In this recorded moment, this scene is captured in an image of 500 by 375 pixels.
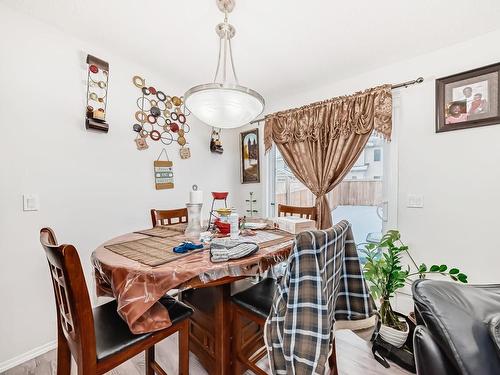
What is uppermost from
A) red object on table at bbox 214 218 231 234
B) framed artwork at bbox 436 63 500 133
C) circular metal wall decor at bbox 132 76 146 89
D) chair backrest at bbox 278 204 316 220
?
circular metal wall decor at bbox 132 76 146 89

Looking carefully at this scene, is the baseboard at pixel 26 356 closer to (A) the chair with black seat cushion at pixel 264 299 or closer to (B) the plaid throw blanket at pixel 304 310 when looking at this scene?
(A) the chair with black seat cushion at pixel 264 299

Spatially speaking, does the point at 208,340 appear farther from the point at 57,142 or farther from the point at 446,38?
the point at 446,38

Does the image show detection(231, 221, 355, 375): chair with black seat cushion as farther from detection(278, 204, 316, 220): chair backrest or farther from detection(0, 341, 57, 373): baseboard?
detection(0, 341, 57, 373): baseboard

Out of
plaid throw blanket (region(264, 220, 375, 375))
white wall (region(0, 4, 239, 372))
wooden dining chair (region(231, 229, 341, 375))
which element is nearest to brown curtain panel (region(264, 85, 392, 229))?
wooden dining chair (region(231, 229, 341, 375))

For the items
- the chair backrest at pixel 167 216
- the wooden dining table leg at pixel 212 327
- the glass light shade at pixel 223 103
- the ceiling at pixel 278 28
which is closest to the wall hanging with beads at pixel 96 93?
the ceiling at pixel 278 28

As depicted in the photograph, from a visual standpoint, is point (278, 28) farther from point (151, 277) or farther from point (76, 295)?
point (76, 295)

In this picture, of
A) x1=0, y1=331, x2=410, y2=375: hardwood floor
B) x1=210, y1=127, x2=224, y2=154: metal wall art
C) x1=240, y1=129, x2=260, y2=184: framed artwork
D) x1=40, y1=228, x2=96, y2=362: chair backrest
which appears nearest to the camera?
x1=40, y1=228, x2=96, y2=362: chair backrest

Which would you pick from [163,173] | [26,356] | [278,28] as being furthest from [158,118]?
[26,356]

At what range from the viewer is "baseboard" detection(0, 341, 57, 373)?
1.48m

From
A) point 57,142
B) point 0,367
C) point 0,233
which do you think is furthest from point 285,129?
point 0,367

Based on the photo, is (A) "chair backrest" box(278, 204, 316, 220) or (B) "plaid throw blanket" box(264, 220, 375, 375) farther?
(A) "chair backrest" box(278, 204, 316, 220)

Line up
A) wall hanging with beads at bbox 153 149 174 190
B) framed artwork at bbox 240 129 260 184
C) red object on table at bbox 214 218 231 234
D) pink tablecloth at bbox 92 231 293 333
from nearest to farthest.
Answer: pink tablecloth at bbox 92 231 293 333
red object on table at bbox 214 218 231 234
wall hanging with beads at bbox 153 149 174 190
framed artwork at bbox 240 129 260 184

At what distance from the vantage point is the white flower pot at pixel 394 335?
4.94 ft

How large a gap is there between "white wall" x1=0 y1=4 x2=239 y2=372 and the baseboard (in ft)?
0.07
